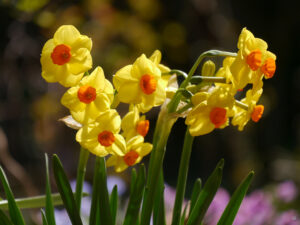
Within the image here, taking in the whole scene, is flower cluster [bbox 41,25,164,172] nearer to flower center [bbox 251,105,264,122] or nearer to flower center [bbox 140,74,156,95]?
flower center [bbox 140,74,156,95]

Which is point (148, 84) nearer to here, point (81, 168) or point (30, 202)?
point (81, 168)

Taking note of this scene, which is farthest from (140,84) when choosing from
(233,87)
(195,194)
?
(195,194)

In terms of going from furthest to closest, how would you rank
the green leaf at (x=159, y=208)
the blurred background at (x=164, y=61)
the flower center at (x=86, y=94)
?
the blurred background at (x=164, y=61), the green leaf at (x=159, y=208), the flower center at (x=86, y=94)

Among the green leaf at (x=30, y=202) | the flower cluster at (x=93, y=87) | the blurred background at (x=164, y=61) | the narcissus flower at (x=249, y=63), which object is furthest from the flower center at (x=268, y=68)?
the blurred background at (x=164, y=61)

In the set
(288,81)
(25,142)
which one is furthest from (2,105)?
(288,81)

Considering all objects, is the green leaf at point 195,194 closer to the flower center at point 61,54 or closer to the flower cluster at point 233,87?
the flower cluster at point 233,87
